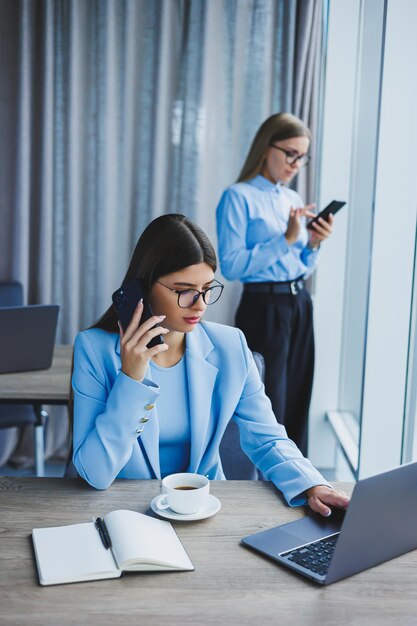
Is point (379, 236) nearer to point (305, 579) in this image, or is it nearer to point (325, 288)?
point (325, 288)

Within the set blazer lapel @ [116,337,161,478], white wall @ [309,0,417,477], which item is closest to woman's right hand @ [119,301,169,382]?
blazer lapel @ [116,337,161,478]

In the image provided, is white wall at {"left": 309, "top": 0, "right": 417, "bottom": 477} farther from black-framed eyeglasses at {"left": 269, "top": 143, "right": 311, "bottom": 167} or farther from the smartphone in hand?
black-framed eyeglasses at {"left": 269, "top": 143, "right": 311, "bottom": 167}

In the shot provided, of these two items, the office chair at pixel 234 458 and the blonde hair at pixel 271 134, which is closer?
the office chair at pixel 234 458

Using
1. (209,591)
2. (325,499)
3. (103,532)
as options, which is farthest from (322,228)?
(209,591)

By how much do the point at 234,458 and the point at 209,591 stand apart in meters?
0.84

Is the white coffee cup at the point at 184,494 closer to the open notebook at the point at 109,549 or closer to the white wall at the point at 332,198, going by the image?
the open notebook at the point at 109,549

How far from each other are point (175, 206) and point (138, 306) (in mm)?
2208

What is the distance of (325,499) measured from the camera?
150 cm

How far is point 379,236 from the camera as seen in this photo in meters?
2.61

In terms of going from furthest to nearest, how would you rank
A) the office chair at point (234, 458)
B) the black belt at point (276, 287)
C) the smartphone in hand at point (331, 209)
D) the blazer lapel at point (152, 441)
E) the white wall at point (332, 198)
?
the white wall at point (332, 198), the black belt at point (276, 287), the smartphone in hand at point (331, 209), the office chair at point (234, 458), the blazer lapel at point (152, 441)

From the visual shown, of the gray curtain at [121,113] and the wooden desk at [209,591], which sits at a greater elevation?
the gray curtain at [121,113]

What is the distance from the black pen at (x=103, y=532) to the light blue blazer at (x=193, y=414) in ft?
A: 0.57

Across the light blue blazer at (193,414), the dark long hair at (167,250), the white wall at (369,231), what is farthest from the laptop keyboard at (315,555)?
the white wall at (369,231)

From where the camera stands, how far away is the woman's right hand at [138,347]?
5.20ft
